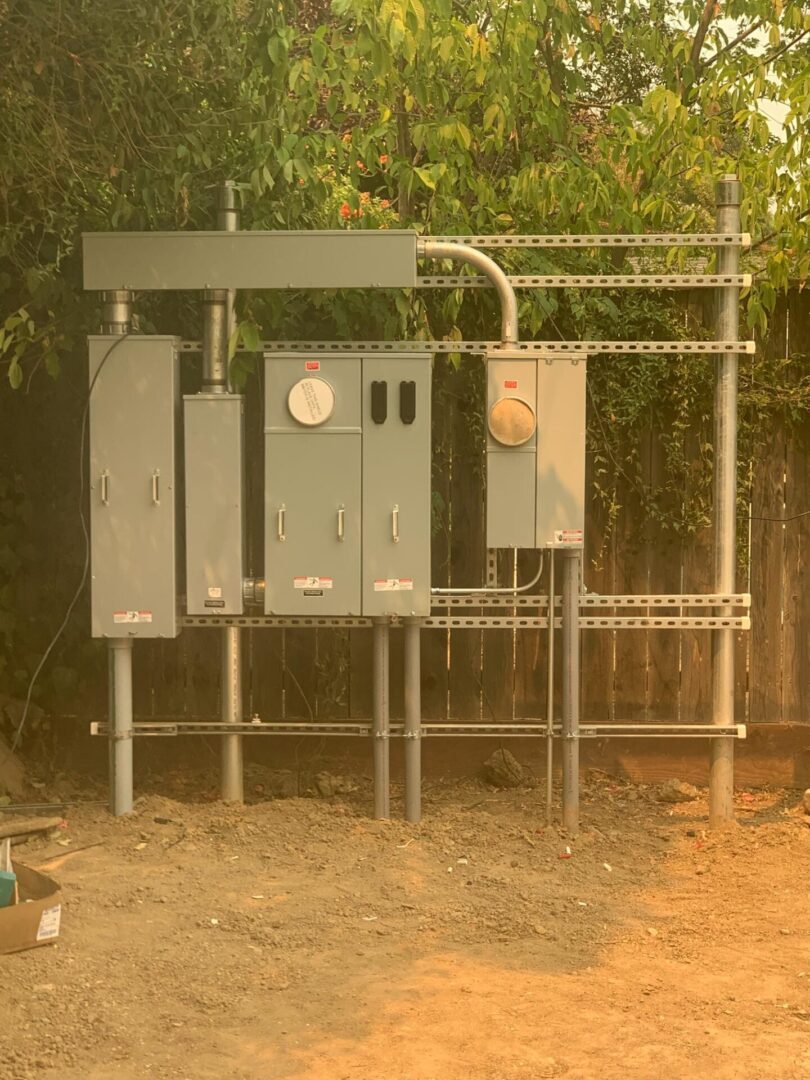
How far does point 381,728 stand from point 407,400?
154 cm

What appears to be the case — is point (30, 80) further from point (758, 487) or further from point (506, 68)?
point (758, 487)

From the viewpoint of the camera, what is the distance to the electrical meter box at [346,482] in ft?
19.7

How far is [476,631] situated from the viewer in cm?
718

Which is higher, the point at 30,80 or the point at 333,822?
the point at 30,80

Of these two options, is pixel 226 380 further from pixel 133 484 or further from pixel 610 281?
pixel 610 281

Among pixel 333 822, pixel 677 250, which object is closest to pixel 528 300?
pixel 677 250

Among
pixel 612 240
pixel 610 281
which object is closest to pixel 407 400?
pixel 610 281

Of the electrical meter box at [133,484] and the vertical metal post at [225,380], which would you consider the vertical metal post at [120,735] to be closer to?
the electrical meter box at [133,484]

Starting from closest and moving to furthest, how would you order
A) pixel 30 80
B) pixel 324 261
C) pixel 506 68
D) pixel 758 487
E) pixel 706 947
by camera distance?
pixel 706 947 < pixel 30 80 < pixel 324 261 < pixel 506 68 < pixel 758 487

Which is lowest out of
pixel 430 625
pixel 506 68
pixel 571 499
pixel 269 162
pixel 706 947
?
pixel 706 947

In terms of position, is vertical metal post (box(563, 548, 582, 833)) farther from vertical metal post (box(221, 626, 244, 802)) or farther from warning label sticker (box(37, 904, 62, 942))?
warning label sticker (box(37, 904, 62, 942))

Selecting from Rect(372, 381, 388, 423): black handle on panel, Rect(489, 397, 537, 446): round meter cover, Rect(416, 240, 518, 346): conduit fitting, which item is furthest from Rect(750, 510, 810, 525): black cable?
Rect(372, 381, 388, 423): black handle on panel

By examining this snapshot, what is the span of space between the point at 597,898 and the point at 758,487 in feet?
8.60

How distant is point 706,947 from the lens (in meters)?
4.98
